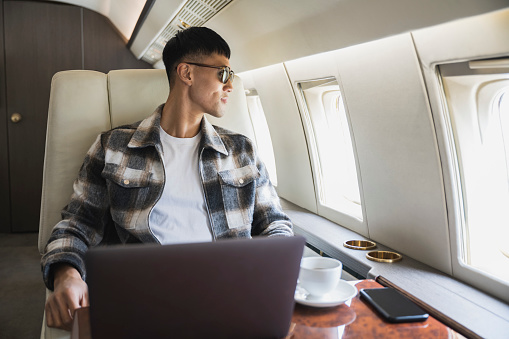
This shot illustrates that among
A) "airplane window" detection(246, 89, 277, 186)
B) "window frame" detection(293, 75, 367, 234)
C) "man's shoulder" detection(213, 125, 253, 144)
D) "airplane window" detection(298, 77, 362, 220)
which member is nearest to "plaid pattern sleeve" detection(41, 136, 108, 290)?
"man's shoulder" detection(213, 125, 253, 144)

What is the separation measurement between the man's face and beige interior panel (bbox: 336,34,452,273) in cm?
92

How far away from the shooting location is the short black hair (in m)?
2.20

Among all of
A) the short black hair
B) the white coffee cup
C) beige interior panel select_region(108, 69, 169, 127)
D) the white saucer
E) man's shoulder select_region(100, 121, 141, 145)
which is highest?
the short black hair

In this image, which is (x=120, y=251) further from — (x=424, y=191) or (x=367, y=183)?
(x=367, y=183)

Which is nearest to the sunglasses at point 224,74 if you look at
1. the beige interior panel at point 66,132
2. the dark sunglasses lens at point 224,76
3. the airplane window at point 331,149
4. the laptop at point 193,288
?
the dark sunglasses lens at point 224,76

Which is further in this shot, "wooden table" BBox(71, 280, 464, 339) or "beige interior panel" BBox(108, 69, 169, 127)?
"beige interior panel" BBox(108, 69, 169, 127)

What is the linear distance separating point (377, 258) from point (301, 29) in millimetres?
1437

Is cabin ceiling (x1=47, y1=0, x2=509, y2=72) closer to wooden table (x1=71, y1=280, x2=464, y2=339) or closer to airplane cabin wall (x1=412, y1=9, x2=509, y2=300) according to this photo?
airplane cabin wall (x1=412, y1=9, x2=509, y2=300)

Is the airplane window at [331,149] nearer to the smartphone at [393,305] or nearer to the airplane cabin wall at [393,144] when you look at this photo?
the airplane cabin wall at [393,144]

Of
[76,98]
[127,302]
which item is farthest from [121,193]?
[127,302]

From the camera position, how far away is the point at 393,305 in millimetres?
1184

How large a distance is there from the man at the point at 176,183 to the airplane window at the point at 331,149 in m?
1.83

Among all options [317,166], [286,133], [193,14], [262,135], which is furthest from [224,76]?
[262,135]

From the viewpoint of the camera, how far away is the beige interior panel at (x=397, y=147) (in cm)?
246
